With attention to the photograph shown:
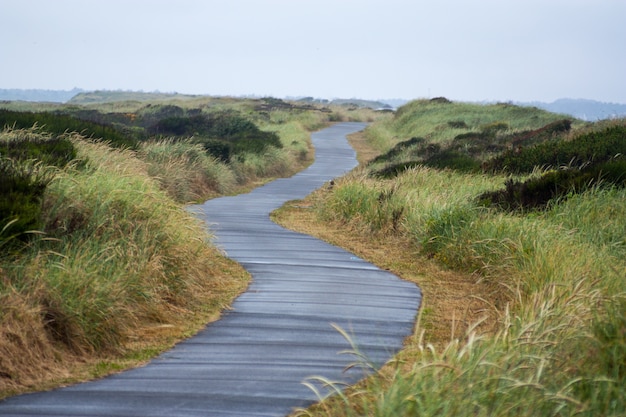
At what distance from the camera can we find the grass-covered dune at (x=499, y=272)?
5.83 meters

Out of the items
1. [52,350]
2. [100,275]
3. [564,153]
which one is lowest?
[52,350]

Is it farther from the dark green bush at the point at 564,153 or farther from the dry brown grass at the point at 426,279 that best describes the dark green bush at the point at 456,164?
the dry brown grass at the point at 426,279

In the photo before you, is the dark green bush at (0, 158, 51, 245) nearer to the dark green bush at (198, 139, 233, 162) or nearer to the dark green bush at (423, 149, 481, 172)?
the dark green bush at (423, 149, 481, 172)

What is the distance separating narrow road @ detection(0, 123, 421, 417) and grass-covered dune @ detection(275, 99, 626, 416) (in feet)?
1.45

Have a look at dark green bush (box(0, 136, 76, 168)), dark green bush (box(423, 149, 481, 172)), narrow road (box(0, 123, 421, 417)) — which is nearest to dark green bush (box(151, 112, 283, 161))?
dark green bush (box(423, 149, 481, 172))

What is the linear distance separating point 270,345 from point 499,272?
15.2 ft

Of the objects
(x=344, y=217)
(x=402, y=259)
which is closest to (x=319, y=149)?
(x=344, y=217)

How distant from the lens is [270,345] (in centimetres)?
891

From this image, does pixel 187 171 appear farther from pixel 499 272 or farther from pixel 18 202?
pixel 18 202

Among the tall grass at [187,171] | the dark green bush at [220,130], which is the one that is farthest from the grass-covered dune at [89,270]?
the dark green bush at [220,130]

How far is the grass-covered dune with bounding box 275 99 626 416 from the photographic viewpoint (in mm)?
5832

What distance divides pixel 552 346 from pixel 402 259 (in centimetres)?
863

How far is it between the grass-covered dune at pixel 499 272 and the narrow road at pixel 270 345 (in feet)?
1.45

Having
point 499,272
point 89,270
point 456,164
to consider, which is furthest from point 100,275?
point 456,164
